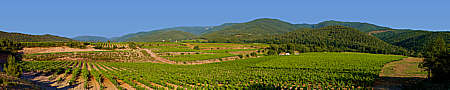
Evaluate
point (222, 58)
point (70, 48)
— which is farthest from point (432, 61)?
point (70, 48)

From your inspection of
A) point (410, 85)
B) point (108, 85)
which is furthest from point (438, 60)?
point (108, 85)

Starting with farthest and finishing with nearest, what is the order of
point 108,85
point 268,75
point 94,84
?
1. point 268,75
2. point 94,84
3. point 108,85

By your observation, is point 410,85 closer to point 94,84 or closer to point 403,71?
point 403,71

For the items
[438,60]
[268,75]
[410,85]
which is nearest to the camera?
[438,60]

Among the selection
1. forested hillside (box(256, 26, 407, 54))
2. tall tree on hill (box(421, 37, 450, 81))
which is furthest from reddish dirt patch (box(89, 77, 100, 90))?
forested hillside (box(256, 26, 407, 54))

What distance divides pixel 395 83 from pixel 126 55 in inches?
2759

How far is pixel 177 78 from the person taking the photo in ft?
101

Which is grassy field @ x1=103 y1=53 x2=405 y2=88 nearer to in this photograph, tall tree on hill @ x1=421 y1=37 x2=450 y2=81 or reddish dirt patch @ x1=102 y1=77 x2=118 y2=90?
reddish dirt patch @ x1=102 y1=77 x2=118 y2=90

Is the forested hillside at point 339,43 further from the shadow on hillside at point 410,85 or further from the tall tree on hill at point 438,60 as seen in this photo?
the tall tree on hill at point 438,60

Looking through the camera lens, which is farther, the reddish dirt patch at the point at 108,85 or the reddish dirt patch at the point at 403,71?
the reddish dirt patch at the point at 403,71

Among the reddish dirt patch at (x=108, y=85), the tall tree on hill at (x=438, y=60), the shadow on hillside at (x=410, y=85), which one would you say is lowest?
the reddish dirt patch at (x=108, y=85)

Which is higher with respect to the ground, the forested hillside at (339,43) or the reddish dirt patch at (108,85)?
the forested hillside at (339,43)

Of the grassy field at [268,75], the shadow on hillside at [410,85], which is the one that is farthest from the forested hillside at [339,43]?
the shadow on hillside at [410,85]

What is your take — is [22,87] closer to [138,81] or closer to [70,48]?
[138,81]
